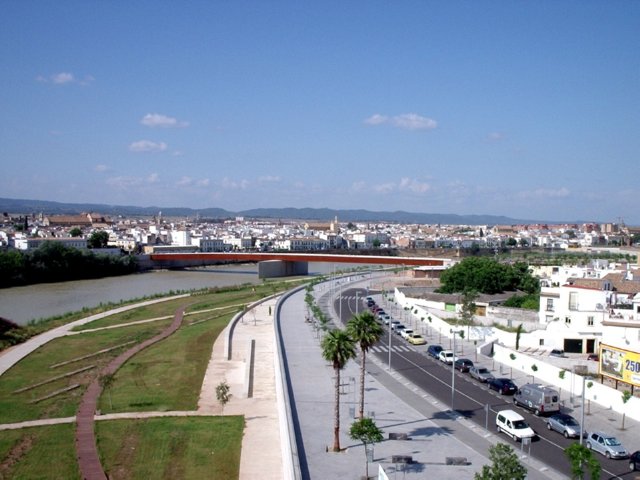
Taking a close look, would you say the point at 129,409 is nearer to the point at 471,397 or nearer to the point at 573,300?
the point at 471,397

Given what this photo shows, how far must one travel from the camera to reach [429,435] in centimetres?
1455

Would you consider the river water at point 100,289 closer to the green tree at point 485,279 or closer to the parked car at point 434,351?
the parked car at point 434,351

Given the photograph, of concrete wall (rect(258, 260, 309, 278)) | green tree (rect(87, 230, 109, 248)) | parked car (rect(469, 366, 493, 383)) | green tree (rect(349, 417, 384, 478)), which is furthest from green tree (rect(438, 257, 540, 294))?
green tree (rect(87, 230, 109, 248))

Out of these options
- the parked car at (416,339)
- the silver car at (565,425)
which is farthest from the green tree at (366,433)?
the parked car at (416,339)

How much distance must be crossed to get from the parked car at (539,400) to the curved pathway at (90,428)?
398 inches

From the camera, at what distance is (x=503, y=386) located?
18.2 meters

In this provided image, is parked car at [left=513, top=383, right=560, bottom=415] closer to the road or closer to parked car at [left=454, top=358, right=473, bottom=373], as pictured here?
the road

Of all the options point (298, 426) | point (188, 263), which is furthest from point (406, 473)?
point (188, 263)

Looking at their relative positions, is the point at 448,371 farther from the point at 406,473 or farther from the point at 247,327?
the point at 247,327

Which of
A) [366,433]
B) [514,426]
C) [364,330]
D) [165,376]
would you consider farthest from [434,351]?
[366,433]

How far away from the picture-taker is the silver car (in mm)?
14469

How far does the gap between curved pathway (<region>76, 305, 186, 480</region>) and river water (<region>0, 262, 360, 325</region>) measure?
1556 cm

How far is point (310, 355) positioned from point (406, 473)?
426 inches

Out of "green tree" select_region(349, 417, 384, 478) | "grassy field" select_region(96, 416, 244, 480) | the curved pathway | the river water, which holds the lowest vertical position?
the river water
